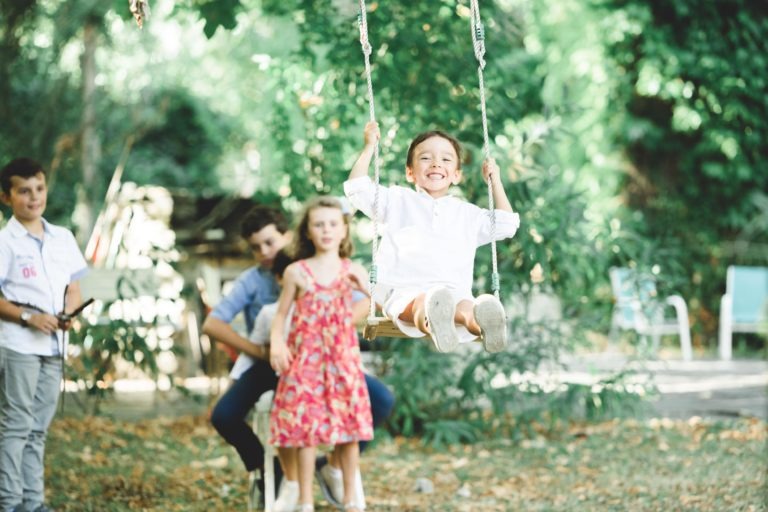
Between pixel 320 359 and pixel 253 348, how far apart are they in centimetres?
44

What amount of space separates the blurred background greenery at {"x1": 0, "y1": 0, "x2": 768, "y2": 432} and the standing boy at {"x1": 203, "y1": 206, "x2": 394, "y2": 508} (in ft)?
4.86

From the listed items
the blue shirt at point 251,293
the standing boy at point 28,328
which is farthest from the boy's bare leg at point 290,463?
the standing boy at point 28,328

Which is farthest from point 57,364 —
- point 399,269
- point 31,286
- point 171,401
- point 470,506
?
point 171,401

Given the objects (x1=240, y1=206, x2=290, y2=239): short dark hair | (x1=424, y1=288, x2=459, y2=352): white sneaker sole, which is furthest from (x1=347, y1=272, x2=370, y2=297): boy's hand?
(x1=424, y1=288, x2=459, y2=352): white sneaker sole

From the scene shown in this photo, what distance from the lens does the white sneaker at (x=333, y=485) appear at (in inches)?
164

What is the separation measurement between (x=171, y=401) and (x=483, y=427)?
297cm

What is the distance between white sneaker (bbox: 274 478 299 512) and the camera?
3955 mm

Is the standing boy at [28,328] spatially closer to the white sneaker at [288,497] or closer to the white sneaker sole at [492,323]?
the white sneaker at [288,497]

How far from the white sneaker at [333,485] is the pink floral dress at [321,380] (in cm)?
33

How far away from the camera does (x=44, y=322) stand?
3.75 m

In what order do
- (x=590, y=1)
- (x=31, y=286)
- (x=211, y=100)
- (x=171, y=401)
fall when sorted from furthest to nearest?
(x=211, y=100), (x=590, y=1), (x=171, y=401), (x=31, y=286)

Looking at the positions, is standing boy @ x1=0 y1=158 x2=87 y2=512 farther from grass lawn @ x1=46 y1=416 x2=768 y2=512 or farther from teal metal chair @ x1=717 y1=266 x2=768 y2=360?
teal metal chair @ x1=717 y1=266 x2=768 y2=360

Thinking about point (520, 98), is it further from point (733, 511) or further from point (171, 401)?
point (171, 401)

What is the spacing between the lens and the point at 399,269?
3.89 meters
